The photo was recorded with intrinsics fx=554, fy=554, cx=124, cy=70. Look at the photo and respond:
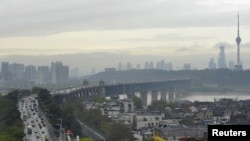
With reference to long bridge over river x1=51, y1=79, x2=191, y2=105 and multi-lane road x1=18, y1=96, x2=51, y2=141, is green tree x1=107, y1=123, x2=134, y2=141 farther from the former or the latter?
long bridge over river x1=51, y1=79, x2=191, y2=105

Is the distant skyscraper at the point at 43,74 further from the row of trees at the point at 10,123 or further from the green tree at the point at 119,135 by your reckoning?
the green tree at the point at 119,135

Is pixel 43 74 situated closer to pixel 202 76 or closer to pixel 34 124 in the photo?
pixel 202 76

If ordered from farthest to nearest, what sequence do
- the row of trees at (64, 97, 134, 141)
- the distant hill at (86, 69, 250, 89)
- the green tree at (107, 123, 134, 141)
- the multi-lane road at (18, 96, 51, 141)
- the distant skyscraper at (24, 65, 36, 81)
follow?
the distant skyscraper at (24, 65, 36, 81), the distant hill at (86, 69, 250, 89), the multi-lane road at (18, 96, 51, 141), the row of trees at (64, 97, 134, 141), the green tree at (107, 123, 134, 141)

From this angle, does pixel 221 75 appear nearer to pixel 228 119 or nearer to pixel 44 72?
pixel 44 72

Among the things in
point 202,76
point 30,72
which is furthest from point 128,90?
point 30,72

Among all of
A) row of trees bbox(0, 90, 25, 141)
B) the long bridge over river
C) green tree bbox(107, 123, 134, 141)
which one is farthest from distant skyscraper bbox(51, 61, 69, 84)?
green tree bbox(107, 123, 134, 141)

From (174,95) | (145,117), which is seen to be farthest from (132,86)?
(145,117)
